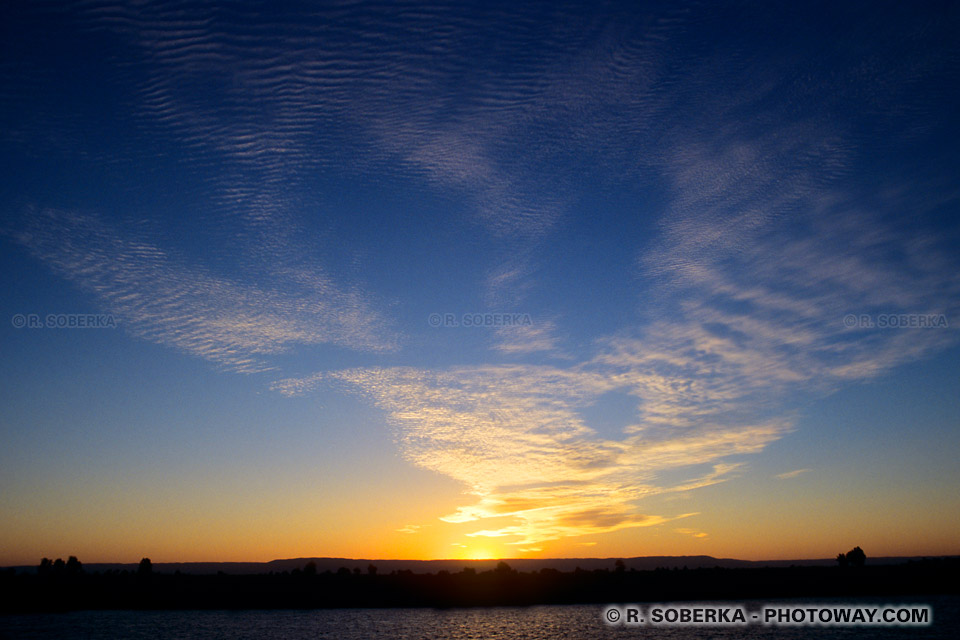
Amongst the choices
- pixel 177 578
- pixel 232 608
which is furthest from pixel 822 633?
pixel 177 578

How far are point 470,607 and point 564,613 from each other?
123 ft

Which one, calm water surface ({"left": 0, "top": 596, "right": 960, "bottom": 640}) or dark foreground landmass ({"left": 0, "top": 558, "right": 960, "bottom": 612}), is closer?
calm water surface ({"left": 0, "top": 596, "right": 960, "bottom": 640})

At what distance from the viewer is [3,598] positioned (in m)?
140

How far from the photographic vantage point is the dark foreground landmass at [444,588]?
496 feet

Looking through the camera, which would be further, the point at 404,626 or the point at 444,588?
the point at 444,588

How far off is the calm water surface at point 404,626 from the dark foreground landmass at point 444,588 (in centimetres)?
1490

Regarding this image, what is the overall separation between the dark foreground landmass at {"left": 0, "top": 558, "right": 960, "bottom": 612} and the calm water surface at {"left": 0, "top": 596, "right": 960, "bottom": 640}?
14896 millimetres

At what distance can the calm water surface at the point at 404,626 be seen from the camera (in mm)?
87188

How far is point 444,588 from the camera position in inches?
6511

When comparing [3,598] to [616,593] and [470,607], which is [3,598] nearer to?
[470,607]

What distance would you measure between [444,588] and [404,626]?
64689mm

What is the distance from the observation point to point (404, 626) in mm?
104750

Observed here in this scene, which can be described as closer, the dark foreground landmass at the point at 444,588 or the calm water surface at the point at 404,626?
the calm water surface at the point at 404,626

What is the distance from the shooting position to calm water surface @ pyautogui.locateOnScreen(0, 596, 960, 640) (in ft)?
Answer: 286
